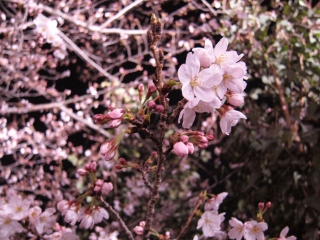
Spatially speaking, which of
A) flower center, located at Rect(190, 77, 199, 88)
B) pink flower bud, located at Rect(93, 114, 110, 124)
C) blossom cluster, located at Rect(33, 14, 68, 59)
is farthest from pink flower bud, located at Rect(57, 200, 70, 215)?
blossom cluster, located at Rect(33, 14, 68, 59)

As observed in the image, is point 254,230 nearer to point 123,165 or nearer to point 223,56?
point 123,165

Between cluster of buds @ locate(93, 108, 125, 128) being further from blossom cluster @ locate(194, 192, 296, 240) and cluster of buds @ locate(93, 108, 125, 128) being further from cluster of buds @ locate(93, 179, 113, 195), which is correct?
blossom cluster @ locate(194, 192, 296, 240)

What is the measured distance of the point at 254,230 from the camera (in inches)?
44.0

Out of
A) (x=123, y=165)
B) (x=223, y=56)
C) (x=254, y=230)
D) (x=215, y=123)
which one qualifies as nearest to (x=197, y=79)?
(x=223, y=56)

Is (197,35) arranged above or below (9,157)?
above

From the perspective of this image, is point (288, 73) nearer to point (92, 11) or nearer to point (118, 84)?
point (118, 84)

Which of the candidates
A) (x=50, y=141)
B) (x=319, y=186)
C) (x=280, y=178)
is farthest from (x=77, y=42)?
(x=319, y=186)

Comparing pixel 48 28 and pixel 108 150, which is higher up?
pixel 108 150

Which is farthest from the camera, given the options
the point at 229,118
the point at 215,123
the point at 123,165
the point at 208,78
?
the point at 215,123

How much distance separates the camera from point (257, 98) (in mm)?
2557

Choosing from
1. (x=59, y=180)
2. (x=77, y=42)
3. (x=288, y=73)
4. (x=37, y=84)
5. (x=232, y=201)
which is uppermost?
(x=288, y=73)

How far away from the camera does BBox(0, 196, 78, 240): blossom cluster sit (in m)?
1.08

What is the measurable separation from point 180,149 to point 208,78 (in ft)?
0.57

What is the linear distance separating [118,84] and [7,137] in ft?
3.72
